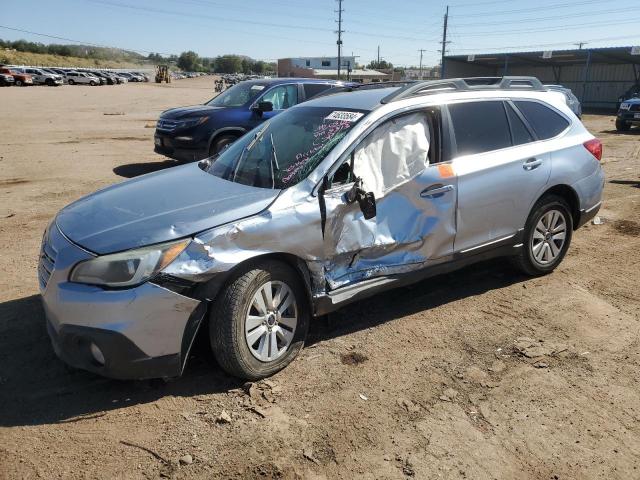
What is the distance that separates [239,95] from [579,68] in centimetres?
4113

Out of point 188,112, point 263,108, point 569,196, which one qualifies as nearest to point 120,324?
point 569,196

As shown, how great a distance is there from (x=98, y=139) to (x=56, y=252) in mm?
13656

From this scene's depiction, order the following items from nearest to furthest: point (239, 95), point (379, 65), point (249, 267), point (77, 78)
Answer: point (249, 267)
point (239, 95)
point (77, 78)
point (379, 65)

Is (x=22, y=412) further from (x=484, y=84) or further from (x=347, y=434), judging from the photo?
(x=484, y=84)

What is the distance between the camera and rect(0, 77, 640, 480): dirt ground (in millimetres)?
2721

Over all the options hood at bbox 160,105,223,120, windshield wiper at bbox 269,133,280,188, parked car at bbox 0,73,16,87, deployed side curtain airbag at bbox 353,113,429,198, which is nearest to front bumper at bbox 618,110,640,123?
hood at bbox 160,105,223,120

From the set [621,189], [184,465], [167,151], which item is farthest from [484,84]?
[167,151]

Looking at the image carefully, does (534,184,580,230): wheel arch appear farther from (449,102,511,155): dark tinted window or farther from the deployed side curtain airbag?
the deployed side curtain airbag

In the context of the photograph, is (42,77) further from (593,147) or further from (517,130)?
(593,147)

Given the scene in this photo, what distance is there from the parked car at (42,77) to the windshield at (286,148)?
57171mm

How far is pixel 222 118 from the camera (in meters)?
10.1

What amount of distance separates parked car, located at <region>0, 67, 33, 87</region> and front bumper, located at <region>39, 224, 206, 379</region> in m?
56.0

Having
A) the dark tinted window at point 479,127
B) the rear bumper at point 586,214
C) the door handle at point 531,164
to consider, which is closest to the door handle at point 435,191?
the dark tinted window at point 479,127

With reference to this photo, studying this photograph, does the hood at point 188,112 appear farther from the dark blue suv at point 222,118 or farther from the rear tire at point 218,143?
the rear tire at point 218,143
